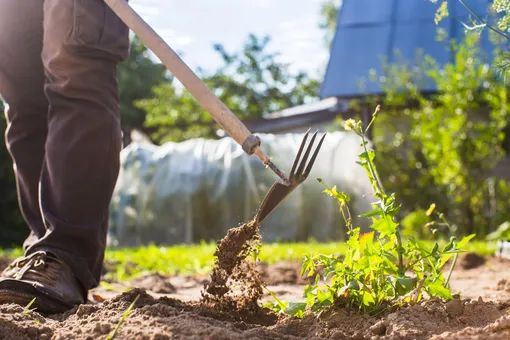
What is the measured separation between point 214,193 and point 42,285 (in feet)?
22.8

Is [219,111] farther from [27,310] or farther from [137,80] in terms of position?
[137,80]

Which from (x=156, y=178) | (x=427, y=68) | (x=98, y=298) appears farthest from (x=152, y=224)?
(x=98, y=298)

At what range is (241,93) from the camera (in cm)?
2475

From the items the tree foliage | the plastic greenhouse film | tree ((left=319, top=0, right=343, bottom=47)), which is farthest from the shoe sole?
tree ((left=319, top=0, right=343, bottom=47))

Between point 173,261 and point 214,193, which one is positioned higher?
point 214,193

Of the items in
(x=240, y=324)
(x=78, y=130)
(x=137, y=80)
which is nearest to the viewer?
(x=240, y=324)

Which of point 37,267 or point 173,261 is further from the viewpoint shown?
point 173,261

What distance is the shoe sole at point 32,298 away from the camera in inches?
79.0

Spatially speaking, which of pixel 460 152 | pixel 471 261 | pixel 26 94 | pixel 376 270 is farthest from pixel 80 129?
pixel 460 152

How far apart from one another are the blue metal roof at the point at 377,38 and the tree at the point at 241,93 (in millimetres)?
9250

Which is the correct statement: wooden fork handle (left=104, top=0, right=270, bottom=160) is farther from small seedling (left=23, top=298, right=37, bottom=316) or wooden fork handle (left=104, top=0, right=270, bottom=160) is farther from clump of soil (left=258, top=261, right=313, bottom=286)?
clump of soil (left=258, top=261, right=313, bottom=286)

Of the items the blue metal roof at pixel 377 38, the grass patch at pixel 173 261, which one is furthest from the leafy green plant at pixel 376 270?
the blue metal roof at pixel 377 38

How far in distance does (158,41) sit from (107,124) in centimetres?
37

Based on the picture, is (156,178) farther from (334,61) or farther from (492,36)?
(492,36)
